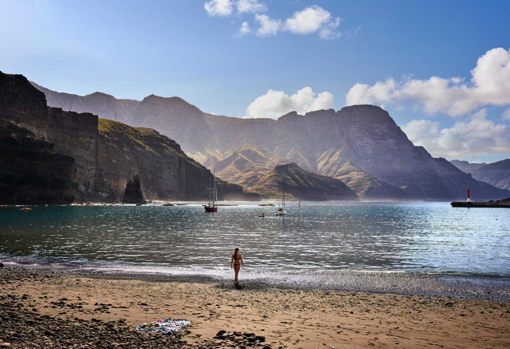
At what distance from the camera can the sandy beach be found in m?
13.3

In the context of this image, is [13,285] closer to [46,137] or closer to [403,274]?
[403,274]

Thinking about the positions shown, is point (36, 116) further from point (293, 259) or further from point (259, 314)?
point (259, 314)

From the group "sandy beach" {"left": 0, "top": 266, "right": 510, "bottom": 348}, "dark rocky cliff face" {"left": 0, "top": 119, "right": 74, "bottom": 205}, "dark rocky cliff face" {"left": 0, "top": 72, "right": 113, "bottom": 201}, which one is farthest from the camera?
"dark rocky cliff face" {"left": 0, "top": 72, "right": 113, "bottom": 201}

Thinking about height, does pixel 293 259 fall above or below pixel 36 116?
below

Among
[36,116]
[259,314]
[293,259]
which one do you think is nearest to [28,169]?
[36,116]

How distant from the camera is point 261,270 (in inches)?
1257

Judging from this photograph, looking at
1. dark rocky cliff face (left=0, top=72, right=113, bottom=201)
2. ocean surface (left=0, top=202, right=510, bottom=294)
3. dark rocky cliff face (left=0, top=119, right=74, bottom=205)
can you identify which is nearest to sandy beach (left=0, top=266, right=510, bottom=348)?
ocean surface (left=0, top=202, right=510, bottom=294)

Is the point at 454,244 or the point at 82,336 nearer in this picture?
the point at 82,336

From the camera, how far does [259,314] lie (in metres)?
17.2

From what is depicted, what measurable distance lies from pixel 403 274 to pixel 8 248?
1646 inches

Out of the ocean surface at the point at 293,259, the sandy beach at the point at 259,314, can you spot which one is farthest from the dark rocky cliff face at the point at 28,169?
the sandy beach at the point at 259,314

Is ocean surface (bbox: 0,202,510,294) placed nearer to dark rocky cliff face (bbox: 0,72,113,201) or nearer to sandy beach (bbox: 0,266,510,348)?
sandy beach (bbox: 0,266,510,348)

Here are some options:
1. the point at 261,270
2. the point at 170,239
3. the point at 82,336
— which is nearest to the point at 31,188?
the point at 170,239

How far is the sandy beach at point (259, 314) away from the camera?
13.3m
